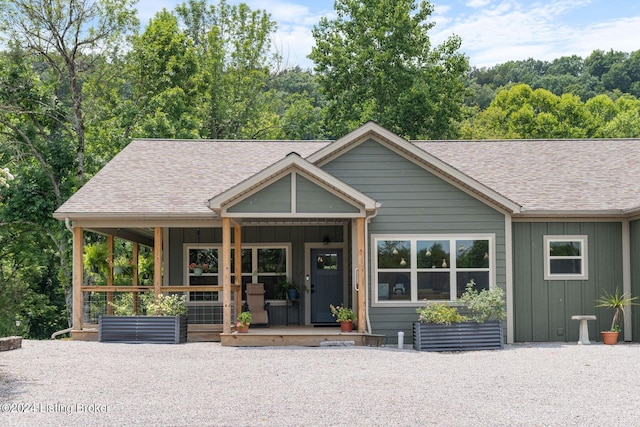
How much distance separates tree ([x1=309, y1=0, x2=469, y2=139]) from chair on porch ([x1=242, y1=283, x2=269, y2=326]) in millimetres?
15425

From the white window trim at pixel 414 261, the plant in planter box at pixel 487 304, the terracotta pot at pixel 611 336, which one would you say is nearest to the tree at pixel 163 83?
the white window trim at pixel 414 261

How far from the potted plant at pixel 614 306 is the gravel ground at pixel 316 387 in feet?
3.71

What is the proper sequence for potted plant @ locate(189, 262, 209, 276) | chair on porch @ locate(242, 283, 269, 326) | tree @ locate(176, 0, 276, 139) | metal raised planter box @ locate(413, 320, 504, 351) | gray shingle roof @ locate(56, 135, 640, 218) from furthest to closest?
tree @ locate(176, 0, 276, 139) < potted plant @ locate(189, 262, 209, 276) < chair on porch @ locate(242, 283, 269, 326) < gray shingle roof @ locate(56, 135, 640, 218) < metal raised planter box @ locate(413, 320, 504, 351)

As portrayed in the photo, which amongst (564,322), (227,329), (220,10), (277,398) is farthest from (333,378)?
(220,10)

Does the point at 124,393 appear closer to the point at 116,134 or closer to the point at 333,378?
the point at 333,378

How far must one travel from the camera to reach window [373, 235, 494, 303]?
17172mm

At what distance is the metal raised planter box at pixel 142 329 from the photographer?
1647cm

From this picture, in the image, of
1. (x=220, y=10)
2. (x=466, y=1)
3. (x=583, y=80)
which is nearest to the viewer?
(x=466, y=1)

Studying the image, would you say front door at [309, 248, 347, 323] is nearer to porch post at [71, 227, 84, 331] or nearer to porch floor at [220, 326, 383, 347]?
porch floor at [220, 326, 383, 347]

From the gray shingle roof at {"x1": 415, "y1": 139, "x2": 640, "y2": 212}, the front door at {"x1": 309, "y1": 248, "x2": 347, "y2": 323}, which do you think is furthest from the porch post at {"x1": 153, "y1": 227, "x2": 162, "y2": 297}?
the gray shingle roof at {"x1": 415, "y1": 139, "x2": 640, "y2": 212}

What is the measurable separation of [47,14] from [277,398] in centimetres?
2074

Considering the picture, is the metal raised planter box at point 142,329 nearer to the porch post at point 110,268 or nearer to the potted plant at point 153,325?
the potted plant at point 153,325

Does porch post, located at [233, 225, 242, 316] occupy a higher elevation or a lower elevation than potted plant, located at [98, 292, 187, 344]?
higher

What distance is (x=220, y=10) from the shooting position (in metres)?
40.6
